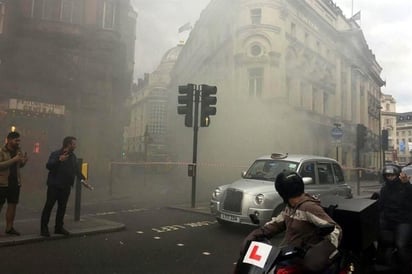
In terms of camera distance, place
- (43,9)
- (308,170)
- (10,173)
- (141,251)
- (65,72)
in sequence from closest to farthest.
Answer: (141,251), (10,173), (308,170), (43,9), (65,72)

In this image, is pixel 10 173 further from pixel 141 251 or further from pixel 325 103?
pixel 325 103

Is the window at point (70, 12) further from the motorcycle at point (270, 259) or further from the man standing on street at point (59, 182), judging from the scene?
the motorcycle at point (270, 259)

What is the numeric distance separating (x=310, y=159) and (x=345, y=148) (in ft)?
43.0

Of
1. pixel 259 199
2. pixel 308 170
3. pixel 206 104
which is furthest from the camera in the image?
pixel 206 104

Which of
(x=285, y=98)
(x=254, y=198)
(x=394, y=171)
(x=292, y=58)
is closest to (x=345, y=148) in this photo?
(x=285, y=98)

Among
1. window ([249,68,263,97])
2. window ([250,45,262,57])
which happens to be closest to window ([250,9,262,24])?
window ([250,45,262,57])

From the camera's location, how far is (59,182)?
5.17 metres

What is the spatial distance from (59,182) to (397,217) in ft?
13.2

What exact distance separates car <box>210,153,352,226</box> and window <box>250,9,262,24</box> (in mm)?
11750

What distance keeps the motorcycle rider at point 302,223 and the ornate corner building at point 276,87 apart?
1121 centimetres

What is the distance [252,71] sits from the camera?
59.6 feet

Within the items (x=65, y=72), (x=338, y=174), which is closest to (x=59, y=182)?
(x=338, y=174)

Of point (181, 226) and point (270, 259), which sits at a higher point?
point (270, 259)

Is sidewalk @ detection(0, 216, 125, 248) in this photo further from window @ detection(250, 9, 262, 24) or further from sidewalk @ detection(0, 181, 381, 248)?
window @ detection(250, 9, 262, 24)
